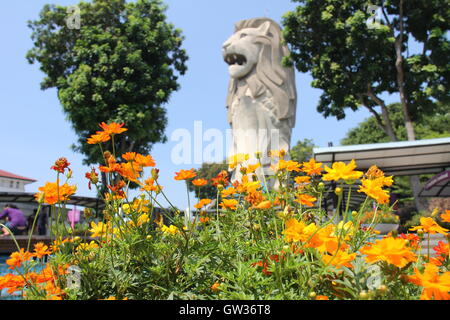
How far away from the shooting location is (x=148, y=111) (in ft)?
49.7

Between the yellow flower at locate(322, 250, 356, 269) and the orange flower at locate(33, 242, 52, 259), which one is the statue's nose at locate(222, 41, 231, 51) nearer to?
the orange flower at locate(33, 242, 52, 259)

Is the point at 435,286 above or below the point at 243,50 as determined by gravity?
below

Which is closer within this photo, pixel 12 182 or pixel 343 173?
pixel 343 173

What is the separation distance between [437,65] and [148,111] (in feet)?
36.9

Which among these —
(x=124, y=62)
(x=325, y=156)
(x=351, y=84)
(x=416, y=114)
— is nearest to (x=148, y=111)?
(x=124, y=62)

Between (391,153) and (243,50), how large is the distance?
291 inches

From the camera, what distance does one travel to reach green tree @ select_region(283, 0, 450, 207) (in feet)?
38.7

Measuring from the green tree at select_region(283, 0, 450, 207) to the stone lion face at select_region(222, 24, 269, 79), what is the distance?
126cm

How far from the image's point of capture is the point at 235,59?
1393 cm

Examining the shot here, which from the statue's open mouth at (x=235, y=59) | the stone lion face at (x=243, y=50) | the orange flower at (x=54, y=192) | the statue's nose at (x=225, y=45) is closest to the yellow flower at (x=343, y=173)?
the orange flower at (x=54, y=192)

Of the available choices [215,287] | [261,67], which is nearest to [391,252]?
[215,287]

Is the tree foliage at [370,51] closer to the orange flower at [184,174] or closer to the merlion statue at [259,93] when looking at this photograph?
the merlion statue at [259,93]

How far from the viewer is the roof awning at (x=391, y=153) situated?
775cm

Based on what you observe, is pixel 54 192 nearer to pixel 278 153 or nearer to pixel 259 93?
pixel 278 153
